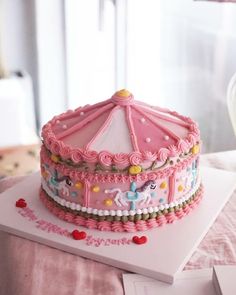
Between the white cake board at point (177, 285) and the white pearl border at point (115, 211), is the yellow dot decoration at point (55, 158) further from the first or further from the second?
the white cake board at point (177, 285)

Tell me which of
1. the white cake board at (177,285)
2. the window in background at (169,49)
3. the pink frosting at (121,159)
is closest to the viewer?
the white cake board at (177,285)

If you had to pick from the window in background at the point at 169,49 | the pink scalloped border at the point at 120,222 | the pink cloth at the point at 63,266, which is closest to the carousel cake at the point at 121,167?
the pink scalloped border at the point at 120,222

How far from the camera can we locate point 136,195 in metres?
1.12

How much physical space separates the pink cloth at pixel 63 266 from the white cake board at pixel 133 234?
0.02 metres

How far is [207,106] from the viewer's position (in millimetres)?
2189

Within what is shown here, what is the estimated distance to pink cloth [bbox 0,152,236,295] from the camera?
0.99m

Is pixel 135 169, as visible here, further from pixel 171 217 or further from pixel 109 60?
pixel 109 60

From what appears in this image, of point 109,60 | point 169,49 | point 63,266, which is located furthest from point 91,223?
point 109,60

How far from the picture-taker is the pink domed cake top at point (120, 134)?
110 cm

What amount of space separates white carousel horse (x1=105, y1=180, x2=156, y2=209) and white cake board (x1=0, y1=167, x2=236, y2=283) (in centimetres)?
7

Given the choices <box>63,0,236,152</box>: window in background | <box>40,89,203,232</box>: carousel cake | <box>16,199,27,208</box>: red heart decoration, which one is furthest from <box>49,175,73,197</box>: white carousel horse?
<box>63,0,236,152</box>: window in background

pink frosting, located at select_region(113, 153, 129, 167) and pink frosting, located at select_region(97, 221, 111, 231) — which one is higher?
pink frosting, located at select_region(113, 153, 129, 167)

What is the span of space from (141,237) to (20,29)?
188 centimetres

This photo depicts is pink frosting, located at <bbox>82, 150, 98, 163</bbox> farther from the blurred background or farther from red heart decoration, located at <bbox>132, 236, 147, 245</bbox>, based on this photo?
the blurred background
